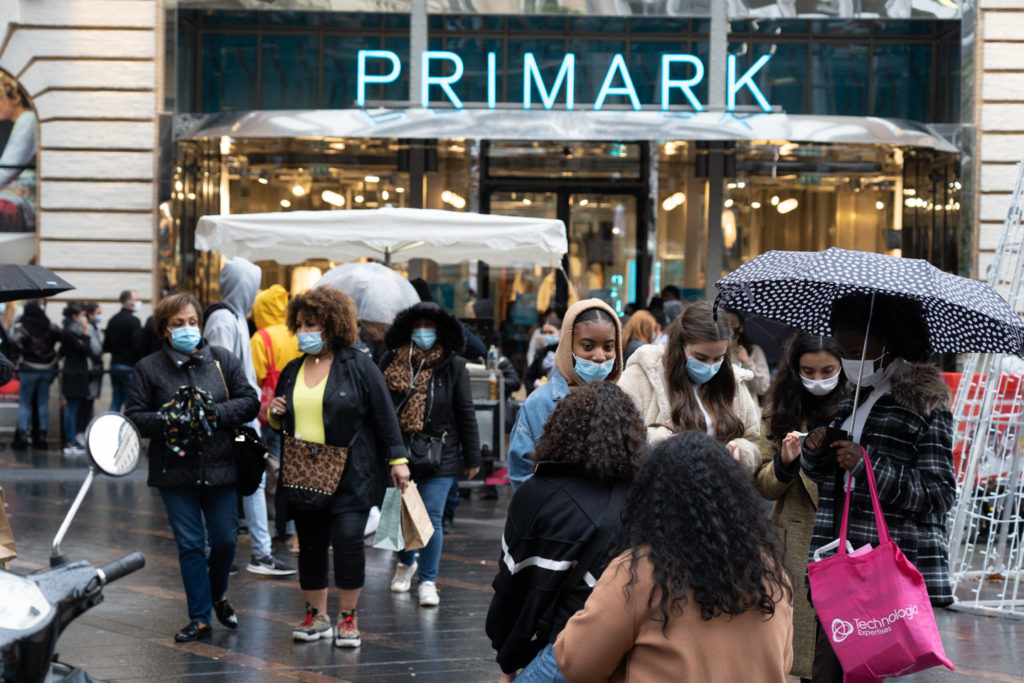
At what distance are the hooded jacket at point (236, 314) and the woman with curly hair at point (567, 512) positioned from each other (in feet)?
17.3

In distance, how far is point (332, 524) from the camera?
7.11 metres

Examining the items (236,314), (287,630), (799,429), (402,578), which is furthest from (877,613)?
(236,314)

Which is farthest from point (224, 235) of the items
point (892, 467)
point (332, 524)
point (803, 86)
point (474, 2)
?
point (803, 86)

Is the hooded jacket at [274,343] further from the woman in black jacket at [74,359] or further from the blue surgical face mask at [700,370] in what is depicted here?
the woman in black jacket at [74,359]

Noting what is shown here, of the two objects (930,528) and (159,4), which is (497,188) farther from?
(930,528)

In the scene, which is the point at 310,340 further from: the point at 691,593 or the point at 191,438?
the point at 691,593

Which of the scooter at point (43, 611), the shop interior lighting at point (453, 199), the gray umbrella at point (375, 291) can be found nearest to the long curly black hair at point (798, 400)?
the scooter at point (43, 611)

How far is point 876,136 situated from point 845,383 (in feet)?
38.4

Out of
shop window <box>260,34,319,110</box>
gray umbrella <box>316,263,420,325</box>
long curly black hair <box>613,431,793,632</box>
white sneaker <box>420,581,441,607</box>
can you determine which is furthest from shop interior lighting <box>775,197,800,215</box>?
long curly black hair <box>613,431,793,632</box>

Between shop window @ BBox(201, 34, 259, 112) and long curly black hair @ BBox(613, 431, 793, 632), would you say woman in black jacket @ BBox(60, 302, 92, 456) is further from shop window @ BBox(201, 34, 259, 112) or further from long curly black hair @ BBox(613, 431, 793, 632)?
long curly black hair @ BBox(613, 431, 793, 632)

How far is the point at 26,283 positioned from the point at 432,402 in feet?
9.04

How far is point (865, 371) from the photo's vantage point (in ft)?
16.7

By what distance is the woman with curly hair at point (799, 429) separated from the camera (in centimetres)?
550

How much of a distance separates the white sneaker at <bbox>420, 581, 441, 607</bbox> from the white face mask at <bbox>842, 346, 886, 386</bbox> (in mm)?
3761
